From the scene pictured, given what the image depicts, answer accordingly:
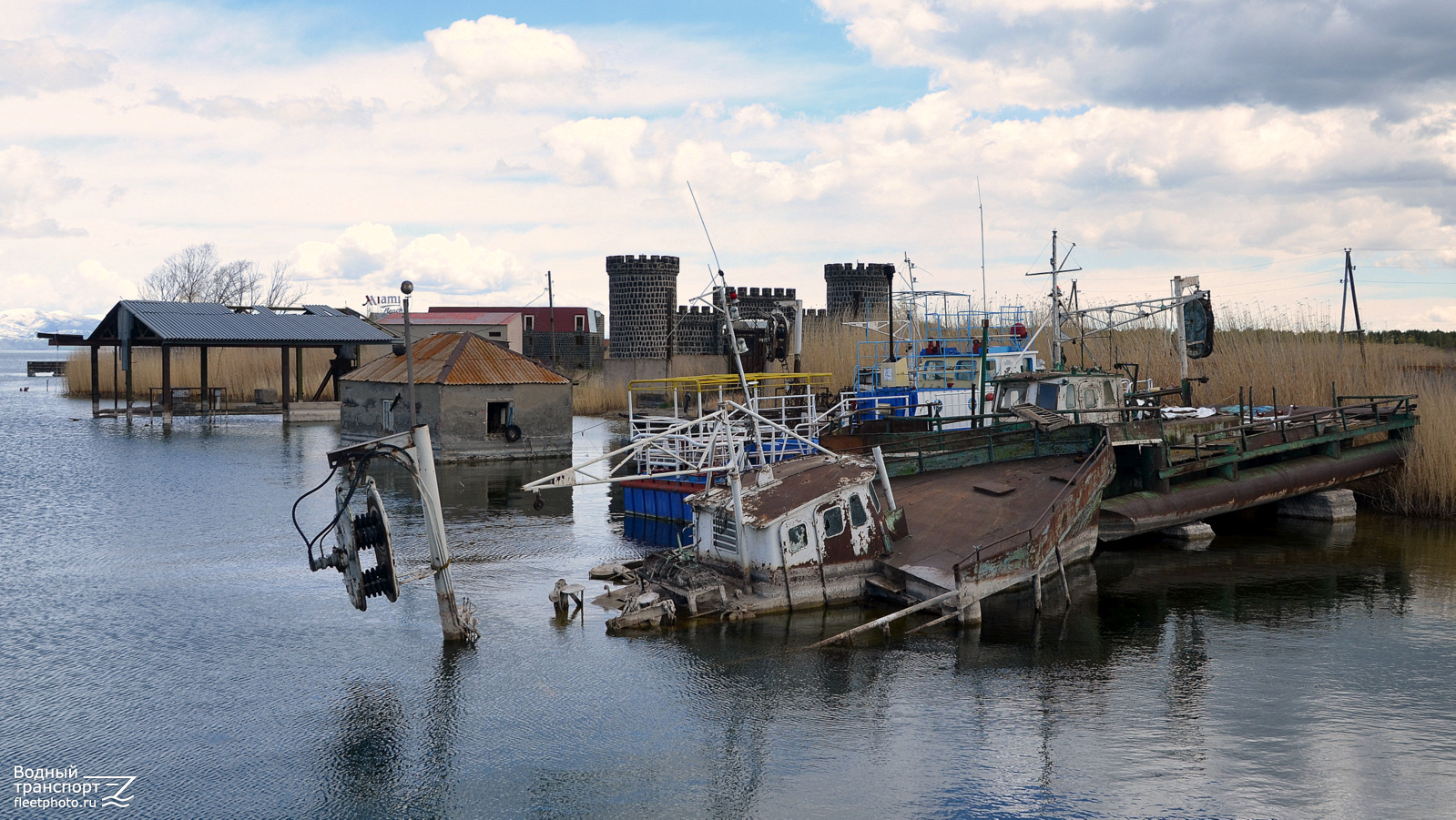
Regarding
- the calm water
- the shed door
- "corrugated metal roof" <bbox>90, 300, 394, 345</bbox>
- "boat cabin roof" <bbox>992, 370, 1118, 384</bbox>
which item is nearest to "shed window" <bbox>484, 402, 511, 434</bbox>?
"corrugated metal roof" <bbox>90, 300, 394, 345</bbox>

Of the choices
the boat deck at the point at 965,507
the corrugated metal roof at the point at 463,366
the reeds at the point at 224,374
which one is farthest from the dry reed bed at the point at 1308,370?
the reeds at the point at 224,374

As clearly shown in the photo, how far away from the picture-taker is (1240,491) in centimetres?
2619

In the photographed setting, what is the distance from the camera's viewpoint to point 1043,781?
40.0 ft

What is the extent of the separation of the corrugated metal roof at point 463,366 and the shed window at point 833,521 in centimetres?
2592

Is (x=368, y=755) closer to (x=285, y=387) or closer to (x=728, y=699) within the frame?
(x=728, y=699)

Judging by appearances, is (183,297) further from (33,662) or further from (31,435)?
(33,662)

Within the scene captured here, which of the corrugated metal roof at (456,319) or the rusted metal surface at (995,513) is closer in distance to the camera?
the rusted metal surface at (995,513)

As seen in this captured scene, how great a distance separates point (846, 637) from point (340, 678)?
7.64m

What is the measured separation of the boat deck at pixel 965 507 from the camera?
62.1ft

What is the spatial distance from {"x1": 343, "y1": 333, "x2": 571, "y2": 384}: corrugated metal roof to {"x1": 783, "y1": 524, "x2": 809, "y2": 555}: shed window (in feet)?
84.9

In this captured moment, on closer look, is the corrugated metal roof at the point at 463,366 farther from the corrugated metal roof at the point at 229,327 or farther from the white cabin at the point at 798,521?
the white cabin at the point at 798,521

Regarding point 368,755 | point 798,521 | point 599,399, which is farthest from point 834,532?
point 599,399

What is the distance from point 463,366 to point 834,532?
2712cm

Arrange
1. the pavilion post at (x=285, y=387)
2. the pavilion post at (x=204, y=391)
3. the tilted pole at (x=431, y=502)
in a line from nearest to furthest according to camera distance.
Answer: the tilted pole at (x=431, y=502)
the pavilion post at (x=285, y=387)
the pavilion post at (x=204, y=391)
